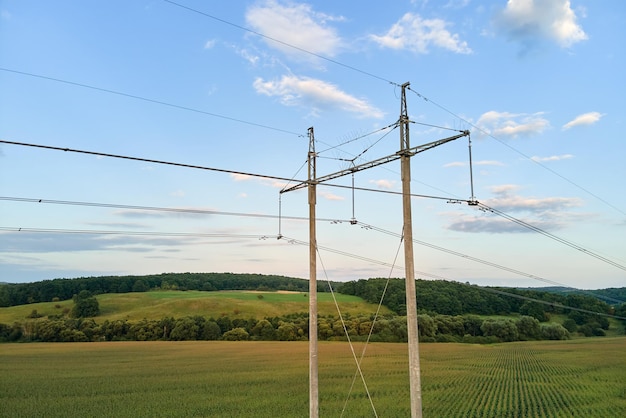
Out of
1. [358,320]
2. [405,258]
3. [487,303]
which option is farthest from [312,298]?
[487,303]

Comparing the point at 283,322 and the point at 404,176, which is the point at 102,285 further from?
the point at 404,176

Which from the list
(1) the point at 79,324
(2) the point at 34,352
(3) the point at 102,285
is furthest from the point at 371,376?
(3) the point at 102,285

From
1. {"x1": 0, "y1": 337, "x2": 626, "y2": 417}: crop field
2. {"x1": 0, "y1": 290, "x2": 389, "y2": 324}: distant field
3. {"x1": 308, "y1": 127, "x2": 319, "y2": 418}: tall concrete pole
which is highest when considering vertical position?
{"x1": 308, "y1": 127, "x2": 319, "y2": 418}: tall concrete pole

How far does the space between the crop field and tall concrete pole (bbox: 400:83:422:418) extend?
39.3ft

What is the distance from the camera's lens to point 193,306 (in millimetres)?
102000

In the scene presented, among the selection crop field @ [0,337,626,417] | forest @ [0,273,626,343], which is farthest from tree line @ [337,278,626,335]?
crop field @ [0,337,626,417]

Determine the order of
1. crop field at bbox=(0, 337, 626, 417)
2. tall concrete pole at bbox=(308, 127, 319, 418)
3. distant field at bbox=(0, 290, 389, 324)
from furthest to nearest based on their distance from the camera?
distant field at bbox=(0, 290, 389, 324) → crop field at bbox=(0, 337, 626, 417) → tall concrete pole at bbox=(308, 127, 319, 418)

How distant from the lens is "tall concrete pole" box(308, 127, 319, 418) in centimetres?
1739

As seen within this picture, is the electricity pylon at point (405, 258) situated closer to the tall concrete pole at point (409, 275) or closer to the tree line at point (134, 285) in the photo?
the tall concrete pole at point (409, 275)

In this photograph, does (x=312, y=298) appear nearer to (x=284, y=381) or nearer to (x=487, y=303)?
(x=284, y=381)

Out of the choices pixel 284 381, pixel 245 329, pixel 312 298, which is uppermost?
pixel 312 298

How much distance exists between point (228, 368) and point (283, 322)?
112 feet

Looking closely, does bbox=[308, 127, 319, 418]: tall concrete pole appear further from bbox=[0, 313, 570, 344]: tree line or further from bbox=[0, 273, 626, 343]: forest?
bbox=[0, 313, 570, 344]: tree line

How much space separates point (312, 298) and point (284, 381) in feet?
97.6
